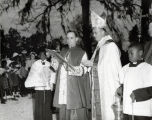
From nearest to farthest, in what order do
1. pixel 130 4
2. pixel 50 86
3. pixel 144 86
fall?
pixel 144 86, pixel 50 86, pixel 130 4

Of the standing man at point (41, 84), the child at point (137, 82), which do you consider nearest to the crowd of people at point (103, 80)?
the child at point (137, 82)

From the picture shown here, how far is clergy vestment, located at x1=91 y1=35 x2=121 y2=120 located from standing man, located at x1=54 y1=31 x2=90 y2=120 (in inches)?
33.1

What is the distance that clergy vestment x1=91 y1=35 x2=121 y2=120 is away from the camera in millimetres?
5180

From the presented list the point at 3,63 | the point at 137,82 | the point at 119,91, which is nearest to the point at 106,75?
the point at 119,91

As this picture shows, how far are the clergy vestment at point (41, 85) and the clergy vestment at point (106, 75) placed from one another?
298cm

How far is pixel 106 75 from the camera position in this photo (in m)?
5.24

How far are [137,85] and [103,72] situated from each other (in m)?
0.89

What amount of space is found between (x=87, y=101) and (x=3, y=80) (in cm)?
880

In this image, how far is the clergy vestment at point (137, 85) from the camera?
176 inches

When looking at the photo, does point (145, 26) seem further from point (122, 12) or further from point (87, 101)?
point (87, 101)

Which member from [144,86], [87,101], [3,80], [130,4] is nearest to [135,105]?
[144,86]

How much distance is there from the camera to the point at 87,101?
257 inches

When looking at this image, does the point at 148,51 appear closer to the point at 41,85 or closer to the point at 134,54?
the point at 134,54

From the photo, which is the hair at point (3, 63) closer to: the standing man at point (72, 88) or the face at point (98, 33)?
the standing man at point (72, 88)
